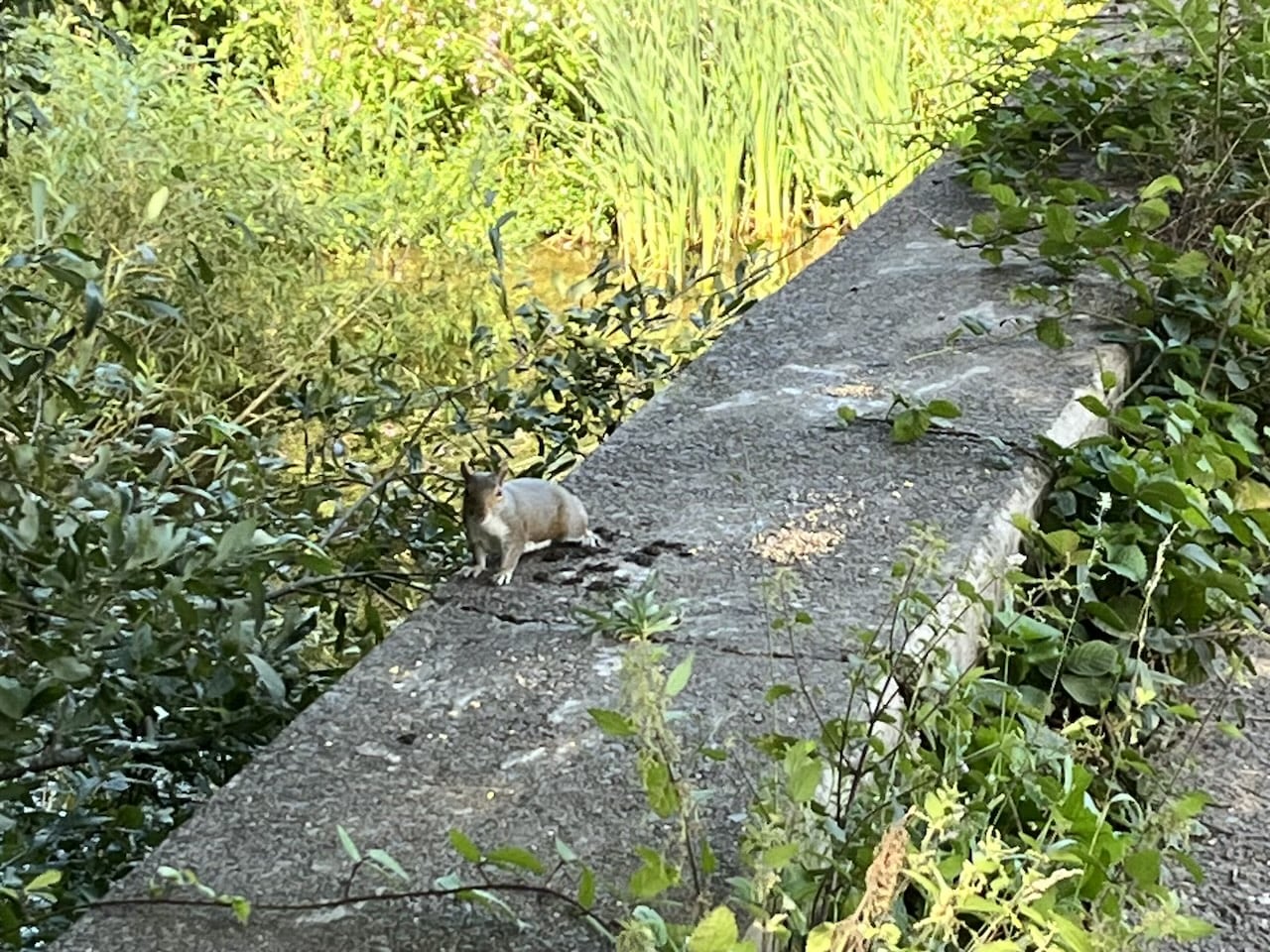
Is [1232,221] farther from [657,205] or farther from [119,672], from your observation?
[657,205]

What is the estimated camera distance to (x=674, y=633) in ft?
5.91

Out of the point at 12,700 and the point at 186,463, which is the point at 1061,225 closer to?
the point at 186,463

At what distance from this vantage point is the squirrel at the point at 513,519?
199cm

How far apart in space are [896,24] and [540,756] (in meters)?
5.06

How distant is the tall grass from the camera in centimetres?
589

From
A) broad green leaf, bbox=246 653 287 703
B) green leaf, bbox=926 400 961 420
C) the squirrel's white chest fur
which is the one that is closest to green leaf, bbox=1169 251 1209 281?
green leaf, bbox=926 400 961 420

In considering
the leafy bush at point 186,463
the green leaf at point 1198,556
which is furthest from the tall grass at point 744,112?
the green leaf at point 1198,556

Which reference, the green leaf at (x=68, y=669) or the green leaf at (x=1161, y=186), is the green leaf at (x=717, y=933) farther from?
the green leaf at (x=1161, y=186)

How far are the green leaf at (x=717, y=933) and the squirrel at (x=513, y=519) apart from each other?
93 centimetres

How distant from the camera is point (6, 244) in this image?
14.0ft

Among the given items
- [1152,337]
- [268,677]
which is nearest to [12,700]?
[268,677]

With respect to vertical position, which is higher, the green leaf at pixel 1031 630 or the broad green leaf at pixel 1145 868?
the broad green leaf at pixel 1145 868

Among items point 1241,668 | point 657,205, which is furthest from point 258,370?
point 1241,668

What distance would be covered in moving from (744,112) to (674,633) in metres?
4.44
